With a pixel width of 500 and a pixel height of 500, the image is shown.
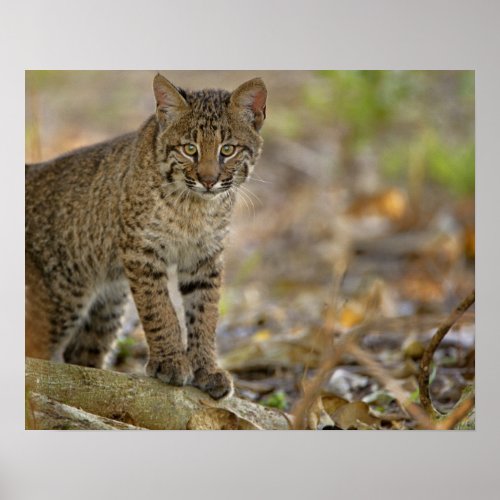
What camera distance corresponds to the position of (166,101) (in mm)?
4992

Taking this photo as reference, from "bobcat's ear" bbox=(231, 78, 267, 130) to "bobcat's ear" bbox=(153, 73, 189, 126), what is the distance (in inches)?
10.9

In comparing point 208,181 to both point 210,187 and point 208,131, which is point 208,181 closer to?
point 210,187

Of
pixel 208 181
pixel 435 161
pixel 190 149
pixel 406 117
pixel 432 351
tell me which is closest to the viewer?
pixel 432 351

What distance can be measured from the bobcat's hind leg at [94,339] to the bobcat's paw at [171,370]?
0.56m

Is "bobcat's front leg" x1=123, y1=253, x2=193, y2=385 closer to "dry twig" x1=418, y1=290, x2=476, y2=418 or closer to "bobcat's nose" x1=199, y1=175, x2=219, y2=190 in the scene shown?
"bobcat's nose" x1=199, y1=175, x2=219, y2=190

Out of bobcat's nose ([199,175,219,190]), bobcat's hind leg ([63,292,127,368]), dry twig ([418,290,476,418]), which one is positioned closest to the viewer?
A: dry twig ([418,290,476,418])

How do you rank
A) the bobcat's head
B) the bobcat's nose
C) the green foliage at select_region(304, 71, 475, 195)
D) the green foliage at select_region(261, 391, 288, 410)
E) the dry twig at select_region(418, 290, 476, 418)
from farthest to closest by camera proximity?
the green foliage at select_region(304, 71, 475, 195) → the green foliage at select_region(261, 391, 288, 410) → the bobcat's head → the bobcat's nose → the dry twig at select_region(418, 290, 476, 418)

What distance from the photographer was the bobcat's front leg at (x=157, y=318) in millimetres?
4996

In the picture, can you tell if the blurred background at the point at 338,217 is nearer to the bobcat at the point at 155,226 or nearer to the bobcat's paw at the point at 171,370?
the bobcat at the point at 155,226

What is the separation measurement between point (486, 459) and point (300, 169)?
3672 millimetres

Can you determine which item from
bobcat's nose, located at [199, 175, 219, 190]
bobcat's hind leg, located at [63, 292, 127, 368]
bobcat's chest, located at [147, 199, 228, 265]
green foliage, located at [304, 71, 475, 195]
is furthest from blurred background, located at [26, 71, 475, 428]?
bobcat's hind leg, located at [63, 292, 127, 368]

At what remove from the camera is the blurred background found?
5.72 metres

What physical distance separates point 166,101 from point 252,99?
459mm

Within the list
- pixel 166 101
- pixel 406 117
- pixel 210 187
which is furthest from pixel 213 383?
pixel 406 117
